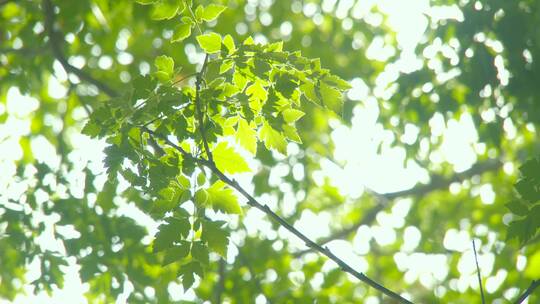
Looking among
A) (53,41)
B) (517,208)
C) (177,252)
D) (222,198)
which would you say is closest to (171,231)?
(177,252)

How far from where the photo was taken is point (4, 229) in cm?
302

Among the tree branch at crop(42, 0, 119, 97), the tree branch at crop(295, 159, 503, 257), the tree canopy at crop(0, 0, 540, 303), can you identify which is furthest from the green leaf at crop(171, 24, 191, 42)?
the tree branch at crop(295, 159, 503, 257)

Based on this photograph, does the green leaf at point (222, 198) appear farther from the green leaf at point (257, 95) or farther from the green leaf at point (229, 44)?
the green leaf at point (229, 44)

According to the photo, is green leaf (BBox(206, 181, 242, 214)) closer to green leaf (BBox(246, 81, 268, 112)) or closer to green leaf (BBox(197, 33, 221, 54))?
Answer: green leaf (BBox(246, 81, 268, 112))

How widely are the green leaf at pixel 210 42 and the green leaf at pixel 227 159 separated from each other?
0.91ft

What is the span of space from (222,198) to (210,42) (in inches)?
17.0

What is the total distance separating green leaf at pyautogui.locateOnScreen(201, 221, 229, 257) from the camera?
5.42 feet

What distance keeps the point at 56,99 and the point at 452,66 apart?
11.9ft

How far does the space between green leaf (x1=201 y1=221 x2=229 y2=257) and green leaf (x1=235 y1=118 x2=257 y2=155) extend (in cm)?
24

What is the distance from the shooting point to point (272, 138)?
5.67 feet

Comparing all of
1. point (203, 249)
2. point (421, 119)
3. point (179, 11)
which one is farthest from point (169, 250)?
point (421, 119)

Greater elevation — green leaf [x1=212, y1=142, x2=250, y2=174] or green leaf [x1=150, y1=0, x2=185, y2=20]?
green leaf [x1=150, y1=0, x2=185, y2=20]

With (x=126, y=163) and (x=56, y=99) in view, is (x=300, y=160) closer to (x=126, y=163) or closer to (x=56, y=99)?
(x=56, y=99)

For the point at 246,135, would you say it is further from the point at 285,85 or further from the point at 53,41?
the point at 53,41
